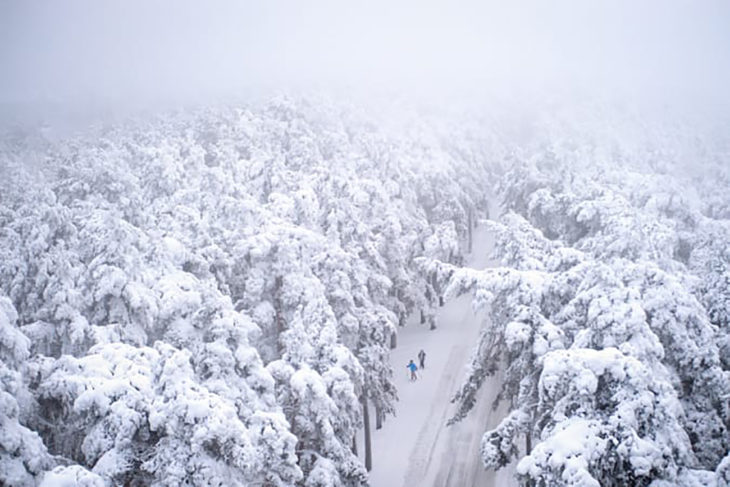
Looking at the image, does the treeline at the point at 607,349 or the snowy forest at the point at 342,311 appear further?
the snowy forest at the point at 342,311

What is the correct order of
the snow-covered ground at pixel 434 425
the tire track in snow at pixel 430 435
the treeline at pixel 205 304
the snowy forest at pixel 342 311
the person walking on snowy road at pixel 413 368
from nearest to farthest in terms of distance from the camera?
1. the treeline at pixel 205 304
2. the snowy forest at pixel 342 311
3. the snow-covered ground at pixel 434 425
4. the tire track in snow at pixel 430 435
5. the person walking on snowy road at pixel 413 368

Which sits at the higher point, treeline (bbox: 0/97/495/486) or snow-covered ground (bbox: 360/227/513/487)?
treeline (bbox: 0/97/495/486)

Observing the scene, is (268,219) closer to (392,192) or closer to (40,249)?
(40,249)

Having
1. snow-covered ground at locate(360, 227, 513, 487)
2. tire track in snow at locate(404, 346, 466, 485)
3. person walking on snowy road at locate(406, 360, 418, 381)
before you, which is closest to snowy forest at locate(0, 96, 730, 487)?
snow-covered ground at locate(360, 227, 513, 487)

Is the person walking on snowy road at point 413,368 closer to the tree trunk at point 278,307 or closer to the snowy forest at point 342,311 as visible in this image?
the snowy forest at point 342,311

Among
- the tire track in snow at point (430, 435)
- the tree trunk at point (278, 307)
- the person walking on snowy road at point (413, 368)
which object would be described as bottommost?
the tire track in snow at point (430, 435)

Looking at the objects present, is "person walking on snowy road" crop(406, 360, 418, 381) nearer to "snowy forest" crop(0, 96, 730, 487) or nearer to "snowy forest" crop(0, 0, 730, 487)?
"snowy forest" crop(0, 0, 730, 487)

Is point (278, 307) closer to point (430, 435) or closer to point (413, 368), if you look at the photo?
point (430, 435)

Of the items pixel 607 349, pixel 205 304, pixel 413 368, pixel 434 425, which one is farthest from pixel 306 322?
pixel 413 368

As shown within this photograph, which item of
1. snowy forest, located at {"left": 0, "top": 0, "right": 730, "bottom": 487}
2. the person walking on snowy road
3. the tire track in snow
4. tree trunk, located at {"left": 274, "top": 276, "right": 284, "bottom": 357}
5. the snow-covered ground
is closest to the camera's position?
snowy forest, located at {"left": 0, "top": 0, "right": 730, "bottom": 487}

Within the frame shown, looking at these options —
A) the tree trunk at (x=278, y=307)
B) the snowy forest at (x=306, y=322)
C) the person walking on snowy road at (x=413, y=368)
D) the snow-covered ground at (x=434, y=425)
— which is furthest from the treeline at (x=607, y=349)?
the tree trunk at (x=278, y=307)
